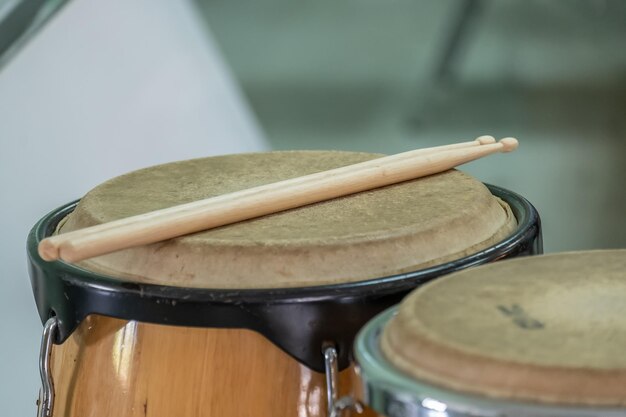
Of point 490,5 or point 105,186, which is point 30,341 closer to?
point 105,186

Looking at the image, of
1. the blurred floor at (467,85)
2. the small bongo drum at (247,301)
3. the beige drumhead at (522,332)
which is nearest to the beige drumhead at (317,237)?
the small bongo drum at (247,301)

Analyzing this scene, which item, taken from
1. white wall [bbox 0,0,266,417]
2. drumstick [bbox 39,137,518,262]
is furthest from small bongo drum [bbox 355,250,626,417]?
white wall [bbox 0,0,266,417]

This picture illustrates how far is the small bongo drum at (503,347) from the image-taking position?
1.68 ft

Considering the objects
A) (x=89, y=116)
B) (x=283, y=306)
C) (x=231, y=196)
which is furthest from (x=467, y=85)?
(x=283, y=306)

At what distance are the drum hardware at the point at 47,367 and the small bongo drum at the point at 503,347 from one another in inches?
13.3

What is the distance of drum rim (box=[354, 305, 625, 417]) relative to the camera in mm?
505

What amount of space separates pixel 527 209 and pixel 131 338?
0.38 metres

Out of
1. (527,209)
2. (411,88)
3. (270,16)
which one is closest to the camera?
(527,209)

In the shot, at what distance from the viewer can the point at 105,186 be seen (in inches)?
38.3

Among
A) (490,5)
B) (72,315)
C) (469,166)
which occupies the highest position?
(72,315)

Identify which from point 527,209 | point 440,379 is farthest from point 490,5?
point 440,379

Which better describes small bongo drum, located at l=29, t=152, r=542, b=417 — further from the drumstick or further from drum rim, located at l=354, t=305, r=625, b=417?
drum rim, located at l=354, t=305, r=625, b=417

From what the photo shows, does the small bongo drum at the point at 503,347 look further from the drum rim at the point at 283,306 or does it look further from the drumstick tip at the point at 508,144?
the drumstick tip at the point at 508,144

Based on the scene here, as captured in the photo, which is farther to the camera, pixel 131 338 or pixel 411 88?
pixel 411 88
